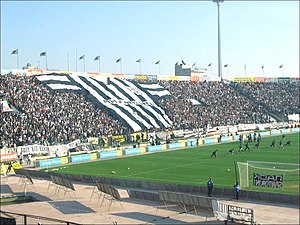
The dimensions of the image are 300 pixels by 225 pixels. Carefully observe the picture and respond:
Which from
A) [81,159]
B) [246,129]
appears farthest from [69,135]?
[246,129]

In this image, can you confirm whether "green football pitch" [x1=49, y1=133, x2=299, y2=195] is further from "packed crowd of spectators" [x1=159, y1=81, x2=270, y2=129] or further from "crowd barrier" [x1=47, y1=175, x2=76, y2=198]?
"packed crowd of spectators" [x1=159, y1=81, x2=270, y2=129]

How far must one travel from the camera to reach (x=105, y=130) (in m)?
64.8

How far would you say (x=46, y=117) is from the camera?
201 ft

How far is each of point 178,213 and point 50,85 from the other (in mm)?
50453

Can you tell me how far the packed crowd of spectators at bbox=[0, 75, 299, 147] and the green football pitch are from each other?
42.9 ft

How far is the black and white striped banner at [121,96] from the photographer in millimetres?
71244

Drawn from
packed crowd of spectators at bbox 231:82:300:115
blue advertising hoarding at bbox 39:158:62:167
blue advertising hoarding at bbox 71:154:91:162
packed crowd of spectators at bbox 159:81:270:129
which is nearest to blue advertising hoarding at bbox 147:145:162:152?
blue advertising hoarding at bbox 71:154:91:162

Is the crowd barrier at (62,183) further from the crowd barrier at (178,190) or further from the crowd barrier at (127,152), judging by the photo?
the crowd barrier at (127,152)

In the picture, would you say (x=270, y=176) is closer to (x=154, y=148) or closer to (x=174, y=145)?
(x=154, y=148)

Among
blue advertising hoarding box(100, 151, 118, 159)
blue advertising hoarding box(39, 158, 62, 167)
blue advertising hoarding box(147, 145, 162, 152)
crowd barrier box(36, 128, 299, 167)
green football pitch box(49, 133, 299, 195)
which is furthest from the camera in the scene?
→ blue advertising hoarding box(147, 145, 162, 152)

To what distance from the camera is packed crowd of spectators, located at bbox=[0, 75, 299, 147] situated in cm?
5744

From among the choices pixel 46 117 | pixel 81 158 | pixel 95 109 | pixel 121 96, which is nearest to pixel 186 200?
pixel 81 158

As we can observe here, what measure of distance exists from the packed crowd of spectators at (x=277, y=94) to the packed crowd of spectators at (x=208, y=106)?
3341mm

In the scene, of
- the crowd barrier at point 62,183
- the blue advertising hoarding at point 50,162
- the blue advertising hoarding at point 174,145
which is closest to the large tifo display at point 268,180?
the crowd barrier at point 62,183
